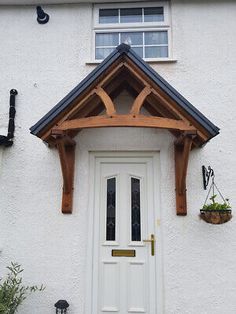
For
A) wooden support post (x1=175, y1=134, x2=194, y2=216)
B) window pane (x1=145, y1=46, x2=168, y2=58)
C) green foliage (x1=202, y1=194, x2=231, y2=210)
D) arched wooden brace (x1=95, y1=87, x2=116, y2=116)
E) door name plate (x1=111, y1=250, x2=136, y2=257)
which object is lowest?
door name plate (x1=111, y1=250, x2=136, y2=257)

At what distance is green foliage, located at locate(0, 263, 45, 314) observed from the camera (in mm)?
3990

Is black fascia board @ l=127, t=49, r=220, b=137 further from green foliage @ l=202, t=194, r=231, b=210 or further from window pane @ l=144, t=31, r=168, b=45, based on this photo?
window pane @ l=144, t=31, r=168, b=45

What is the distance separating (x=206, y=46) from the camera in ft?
17.2

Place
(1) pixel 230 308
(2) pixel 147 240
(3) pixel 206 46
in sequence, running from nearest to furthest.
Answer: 1. (1) pixel 230 308
2. (2) pixel 147 240
3. (3) pixel 206 46

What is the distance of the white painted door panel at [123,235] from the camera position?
443 centimetres

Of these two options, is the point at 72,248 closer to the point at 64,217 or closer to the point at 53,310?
the point at 64,217

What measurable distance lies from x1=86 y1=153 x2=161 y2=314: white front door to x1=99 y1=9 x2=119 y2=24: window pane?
2.62 metres

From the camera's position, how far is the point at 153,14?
5613mm

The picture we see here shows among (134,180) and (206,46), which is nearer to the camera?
(134,180)

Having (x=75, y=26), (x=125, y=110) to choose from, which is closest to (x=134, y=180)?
(x=125, y=110)

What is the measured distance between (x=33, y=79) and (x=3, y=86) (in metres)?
0.54

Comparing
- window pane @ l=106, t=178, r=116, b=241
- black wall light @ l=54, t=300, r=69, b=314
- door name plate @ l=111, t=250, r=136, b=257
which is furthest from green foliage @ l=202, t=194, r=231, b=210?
black wall light @ l=54, t=300, r=69, b=314

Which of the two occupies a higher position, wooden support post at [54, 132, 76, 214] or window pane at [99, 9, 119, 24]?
window pane at [99, 9, 119, 24]

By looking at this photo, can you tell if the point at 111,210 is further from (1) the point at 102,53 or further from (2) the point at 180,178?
(1) the point at 102,53
